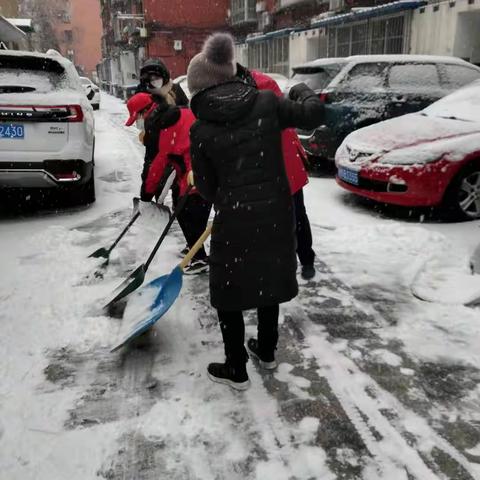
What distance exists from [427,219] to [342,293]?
7.39 ft

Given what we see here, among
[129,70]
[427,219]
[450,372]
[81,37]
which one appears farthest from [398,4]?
[81,37]

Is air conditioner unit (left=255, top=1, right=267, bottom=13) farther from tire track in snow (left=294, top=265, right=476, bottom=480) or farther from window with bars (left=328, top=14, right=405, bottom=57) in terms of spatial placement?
tire track in snow (left=294, top=265, right=476, bottom=480)

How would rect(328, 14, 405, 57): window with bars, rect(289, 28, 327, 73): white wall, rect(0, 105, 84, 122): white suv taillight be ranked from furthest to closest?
rect(289, 28, 327, 73): white wall, rect(328, 14, 405, 57): window with bars, rect(0, 105, 84, 122): white suv taillight

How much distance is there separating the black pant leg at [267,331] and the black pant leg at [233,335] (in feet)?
0.39

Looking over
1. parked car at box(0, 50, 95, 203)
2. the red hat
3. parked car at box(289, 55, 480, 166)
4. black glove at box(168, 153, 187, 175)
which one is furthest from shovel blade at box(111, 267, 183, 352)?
parked car at box(289, 55, 480, 166)

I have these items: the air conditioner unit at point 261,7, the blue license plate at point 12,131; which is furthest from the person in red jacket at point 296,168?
the air conditioner unit at point 261,7

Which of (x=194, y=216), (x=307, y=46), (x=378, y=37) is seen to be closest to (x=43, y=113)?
(x=194, y=216)

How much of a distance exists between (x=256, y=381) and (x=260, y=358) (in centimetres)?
14

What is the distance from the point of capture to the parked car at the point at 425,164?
192 inches

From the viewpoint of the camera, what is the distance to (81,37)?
7006 cm

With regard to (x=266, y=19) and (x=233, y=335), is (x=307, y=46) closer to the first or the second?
(x=266, y=19)

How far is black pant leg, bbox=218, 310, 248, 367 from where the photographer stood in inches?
90.1

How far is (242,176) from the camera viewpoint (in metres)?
2.06

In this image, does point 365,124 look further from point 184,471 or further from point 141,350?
point 184,471
